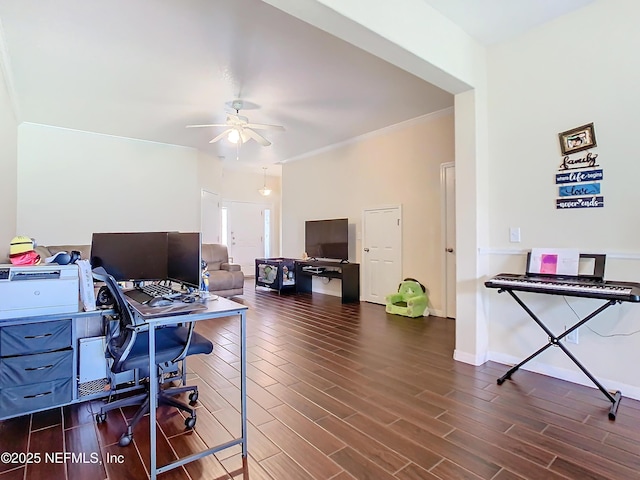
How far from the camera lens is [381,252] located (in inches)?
221

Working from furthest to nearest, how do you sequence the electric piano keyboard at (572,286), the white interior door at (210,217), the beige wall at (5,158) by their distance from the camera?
the white interior door at (210,217) < the beige wall at (5,158) < the electric piano keyboard at (572,286)

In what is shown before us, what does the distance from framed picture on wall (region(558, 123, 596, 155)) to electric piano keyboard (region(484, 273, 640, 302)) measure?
0.98 metres

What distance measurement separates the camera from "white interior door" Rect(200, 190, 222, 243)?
7.24m

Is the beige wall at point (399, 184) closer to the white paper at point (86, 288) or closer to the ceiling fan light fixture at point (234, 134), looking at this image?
the ceiling fan light fixture at point (234, 134)

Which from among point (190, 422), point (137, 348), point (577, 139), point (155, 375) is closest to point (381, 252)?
point (577, 139)

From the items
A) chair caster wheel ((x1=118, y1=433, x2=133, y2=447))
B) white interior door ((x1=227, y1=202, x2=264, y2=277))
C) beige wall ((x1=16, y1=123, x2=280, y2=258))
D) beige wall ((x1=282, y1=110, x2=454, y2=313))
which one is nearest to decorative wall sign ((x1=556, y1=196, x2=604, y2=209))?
beige wall ((x1=282, y1=110, x2=454, y2=313))

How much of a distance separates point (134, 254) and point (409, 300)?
350 centimetres

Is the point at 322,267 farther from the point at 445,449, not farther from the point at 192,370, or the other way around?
the point at 445,449

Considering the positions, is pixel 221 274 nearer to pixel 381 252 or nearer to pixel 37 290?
pixel 381 252

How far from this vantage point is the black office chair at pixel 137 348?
1810mm

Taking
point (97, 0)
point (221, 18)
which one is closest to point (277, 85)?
point (221, 18)

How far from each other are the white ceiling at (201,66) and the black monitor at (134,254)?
1700 mm

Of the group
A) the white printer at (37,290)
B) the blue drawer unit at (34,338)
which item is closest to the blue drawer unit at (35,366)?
the blue drawer unit at (34,338)

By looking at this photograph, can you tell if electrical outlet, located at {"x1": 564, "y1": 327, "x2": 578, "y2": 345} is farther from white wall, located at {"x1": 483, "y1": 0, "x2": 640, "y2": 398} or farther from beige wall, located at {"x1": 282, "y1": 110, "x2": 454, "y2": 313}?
beige wall, located at {"x1": 282, "y1": 110, "x2": 454, "y2": 313}
